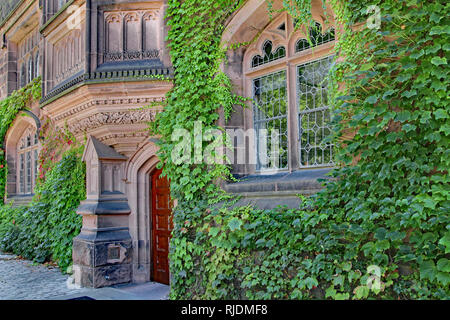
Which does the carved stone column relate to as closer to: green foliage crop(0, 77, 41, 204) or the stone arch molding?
the stone arch molding

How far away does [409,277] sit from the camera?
3.68 meters

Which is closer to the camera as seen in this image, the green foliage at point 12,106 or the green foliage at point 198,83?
the green foliage at point 198,83

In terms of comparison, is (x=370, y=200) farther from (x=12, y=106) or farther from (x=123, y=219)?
(x=12, y=106)

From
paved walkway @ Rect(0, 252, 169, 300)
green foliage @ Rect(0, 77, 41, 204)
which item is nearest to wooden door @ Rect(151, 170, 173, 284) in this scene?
paved walkway @ Rect(0, 252, 169, 300)

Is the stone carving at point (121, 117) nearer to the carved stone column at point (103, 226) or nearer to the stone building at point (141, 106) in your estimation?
the stone building at point (141, 106)

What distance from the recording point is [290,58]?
17.9ft

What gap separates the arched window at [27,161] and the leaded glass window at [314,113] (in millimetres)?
8542

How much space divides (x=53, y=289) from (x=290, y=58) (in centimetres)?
499

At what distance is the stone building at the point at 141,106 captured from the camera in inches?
206

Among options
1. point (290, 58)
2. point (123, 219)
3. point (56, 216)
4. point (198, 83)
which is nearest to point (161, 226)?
point (123, 219)

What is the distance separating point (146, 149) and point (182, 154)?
122cm

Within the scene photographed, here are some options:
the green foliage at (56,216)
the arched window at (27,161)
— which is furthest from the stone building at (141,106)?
the arched window at (27,161)

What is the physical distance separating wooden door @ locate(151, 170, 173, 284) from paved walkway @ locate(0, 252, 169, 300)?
9.7 inches
